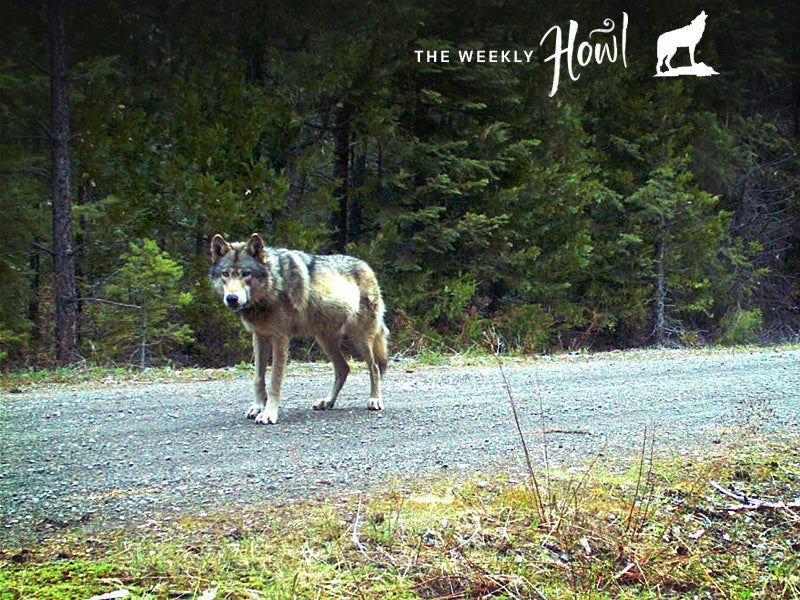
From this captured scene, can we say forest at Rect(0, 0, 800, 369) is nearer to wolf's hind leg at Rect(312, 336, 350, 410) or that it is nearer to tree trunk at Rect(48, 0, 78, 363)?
tree trunk at Rect(48, 0, 78, 363)

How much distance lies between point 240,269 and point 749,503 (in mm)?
3933

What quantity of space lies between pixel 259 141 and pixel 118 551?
481 inches

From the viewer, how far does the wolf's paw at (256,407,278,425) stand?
5.67 m

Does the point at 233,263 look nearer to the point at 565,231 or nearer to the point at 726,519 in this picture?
the point at 726,519

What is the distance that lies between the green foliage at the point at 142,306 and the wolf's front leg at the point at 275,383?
594cm

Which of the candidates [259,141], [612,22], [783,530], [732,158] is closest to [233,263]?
[783,530]

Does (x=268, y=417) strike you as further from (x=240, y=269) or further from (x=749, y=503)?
(x=749, y=503)

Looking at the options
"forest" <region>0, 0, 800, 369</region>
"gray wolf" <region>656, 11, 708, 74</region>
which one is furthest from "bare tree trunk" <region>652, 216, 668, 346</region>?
"gray wolf" <region>656, 11, 708, 74</region>

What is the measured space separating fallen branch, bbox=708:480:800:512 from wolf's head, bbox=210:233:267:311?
3.63 m

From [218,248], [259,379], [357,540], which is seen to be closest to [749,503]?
[357,540]

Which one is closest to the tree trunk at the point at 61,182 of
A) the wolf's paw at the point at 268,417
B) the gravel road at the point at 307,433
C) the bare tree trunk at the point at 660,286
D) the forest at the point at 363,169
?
the forest at the point at 363,169

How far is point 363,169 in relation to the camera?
1639 centimetres

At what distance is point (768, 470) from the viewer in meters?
4.30

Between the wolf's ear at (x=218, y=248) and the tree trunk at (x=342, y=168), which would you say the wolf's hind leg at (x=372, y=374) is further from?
the tree trunk at (x=342, y=168)
